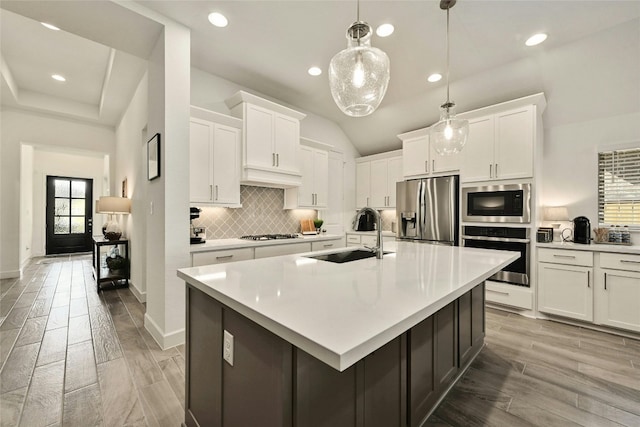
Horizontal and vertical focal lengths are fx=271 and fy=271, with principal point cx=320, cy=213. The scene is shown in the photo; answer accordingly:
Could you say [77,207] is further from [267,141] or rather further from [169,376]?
[169,376]

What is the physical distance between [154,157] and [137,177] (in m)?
1.71

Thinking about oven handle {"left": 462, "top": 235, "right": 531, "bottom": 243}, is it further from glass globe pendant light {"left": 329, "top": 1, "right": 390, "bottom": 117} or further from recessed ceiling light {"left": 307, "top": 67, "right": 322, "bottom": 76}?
recessed ceiling light {"left": 307, "top": 67, "right": 322, "bottom": 76}

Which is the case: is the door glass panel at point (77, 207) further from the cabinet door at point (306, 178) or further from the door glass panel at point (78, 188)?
the cabinet door at point (306, 178)

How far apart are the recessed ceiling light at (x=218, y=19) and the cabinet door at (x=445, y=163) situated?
10.0 ft

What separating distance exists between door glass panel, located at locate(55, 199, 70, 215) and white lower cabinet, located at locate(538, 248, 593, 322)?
35.5 feet

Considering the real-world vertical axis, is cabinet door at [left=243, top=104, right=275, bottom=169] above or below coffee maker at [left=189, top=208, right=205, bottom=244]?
above

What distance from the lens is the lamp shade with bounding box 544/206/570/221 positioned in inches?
129

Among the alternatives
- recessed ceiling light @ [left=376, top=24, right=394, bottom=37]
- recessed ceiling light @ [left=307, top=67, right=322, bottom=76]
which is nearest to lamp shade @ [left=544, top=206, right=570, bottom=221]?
recessed ceiling light @ [left=376, top=24, right=394, bottom=37]

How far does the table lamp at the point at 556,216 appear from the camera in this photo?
328cm

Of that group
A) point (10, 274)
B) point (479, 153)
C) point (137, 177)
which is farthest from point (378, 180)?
point (10, 274)

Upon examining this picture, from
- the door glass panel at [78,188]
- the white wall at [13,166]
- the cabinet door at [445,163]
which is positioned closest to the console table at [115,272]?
the white wall at [13,166]

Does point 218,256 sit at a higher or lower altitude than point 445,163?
lower

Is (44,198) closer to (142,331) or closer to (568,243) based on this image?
(142,331)

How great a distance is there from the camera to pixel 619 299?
2.72m
